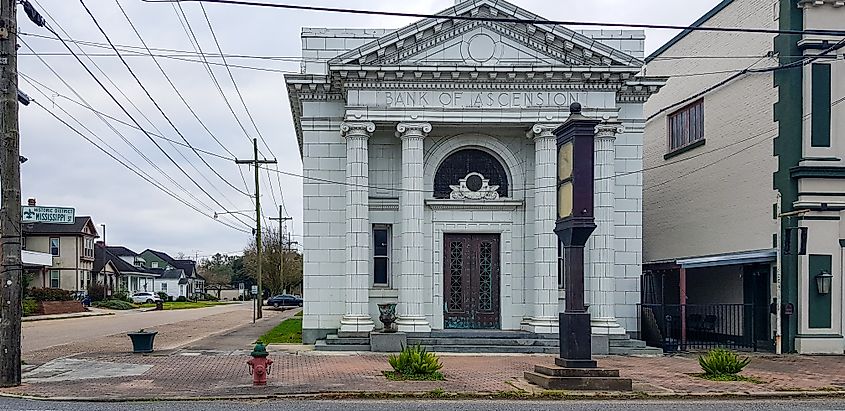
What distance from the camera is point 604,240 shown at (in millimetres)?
23406

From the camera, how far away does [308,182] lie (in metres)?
24.2

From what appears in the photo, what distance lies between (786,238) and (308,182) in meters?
12.1

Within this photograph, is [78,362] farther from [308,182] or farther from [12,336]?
[308,182]

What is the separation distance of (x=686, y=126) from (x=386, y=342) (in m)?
13.2

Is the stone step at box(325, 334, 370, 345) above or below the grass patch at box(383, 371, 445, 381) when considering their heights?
below

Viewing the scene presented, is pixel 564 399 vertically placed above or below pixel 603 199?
below

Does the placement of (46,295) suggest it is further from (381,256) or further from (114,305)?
(381,256)

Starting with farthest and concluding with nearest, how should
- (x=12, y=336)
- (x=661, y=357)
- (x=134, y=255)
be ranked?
(x=134, y=255) → (x=661, y=357) → (x=12, y=336)

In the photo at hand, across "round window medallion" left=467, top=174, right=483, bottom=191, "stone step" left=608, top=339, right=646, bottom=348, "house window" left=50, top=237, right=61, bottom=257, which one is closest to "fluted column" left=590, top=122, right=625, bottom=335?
"stone step" left=608, top=339, right=646, bottom=348

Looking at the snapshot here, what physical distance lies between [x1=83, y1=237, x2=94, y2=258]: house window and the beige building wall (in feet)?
188

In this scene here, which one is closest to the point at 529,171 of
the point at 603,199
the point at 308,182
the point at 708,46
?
the point at 603,199

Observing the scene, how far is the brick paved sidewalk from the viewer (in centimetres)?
1459

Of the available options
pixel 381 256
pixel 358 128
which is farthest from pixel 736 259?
pixel 358 128

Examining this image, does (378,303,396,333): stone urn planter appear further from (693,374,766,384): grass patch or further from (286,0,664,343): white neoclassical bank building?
(693,374,766,384): grass patch
